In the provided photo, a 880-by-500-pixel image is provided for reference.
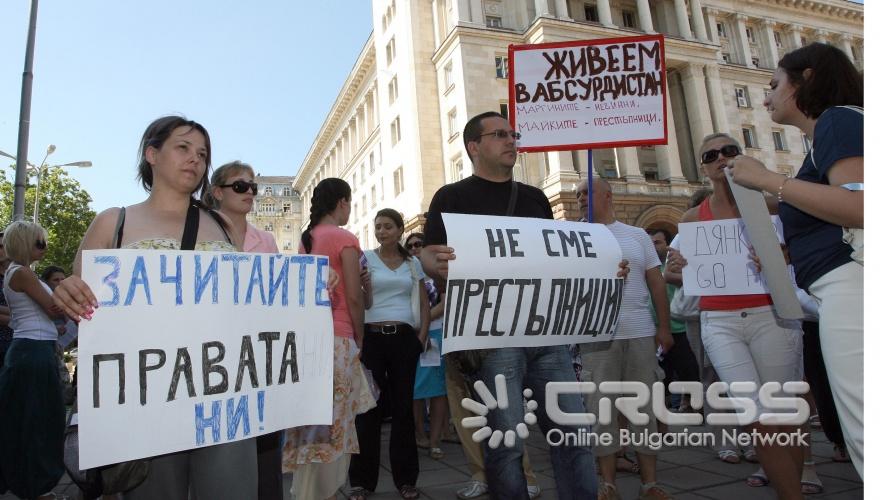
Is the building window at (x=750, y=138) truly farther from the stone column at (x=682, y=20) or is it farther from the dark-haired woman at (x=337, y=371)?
the dark-haired woman at (x=337, y=371)

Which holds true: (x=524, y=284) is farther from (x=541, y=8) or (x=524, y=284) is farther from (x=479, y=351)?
(x=541, y=8)

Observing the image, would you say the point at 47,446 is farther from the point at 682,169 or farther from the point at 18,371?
the point at 682,169

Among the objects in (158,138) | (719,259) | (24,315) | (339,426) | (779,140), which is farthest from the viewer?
(779,140)

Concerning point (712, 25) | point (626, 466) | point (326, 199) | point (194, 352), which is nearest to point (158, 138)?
point (194, 352)

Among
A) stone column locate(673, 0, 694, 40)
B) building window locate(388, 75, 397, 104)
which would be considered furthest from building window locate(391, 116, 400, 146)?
stone column locate(673, 0, 694, 40)

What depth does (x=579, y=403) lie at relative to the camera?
275 cm

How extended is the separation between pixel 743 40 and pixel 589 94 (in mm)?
38436

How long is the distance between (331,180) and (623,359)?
2.37 m

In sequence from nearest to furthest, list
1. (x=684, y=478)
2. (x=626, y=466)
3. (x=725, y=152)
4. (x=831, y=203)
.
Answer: (x=831, y=203) → (x=725, y=152) → (x=684, y=478) → (x=626, y=466)

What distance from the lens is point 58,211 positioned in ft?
102

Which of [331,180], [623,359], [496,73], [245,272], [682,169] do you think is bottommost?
[623,359]

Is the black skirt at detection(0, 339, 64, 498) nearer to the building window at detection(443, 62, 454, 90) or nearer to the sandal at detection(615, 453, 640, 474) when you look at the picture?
the sandal at detection(615, 453, 640, 474)

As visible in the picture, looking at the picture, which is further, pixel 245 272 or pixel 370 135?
pixel 370 135

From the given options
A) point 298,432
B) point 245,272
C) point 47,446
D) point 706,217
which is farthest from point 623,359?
point 47,446
